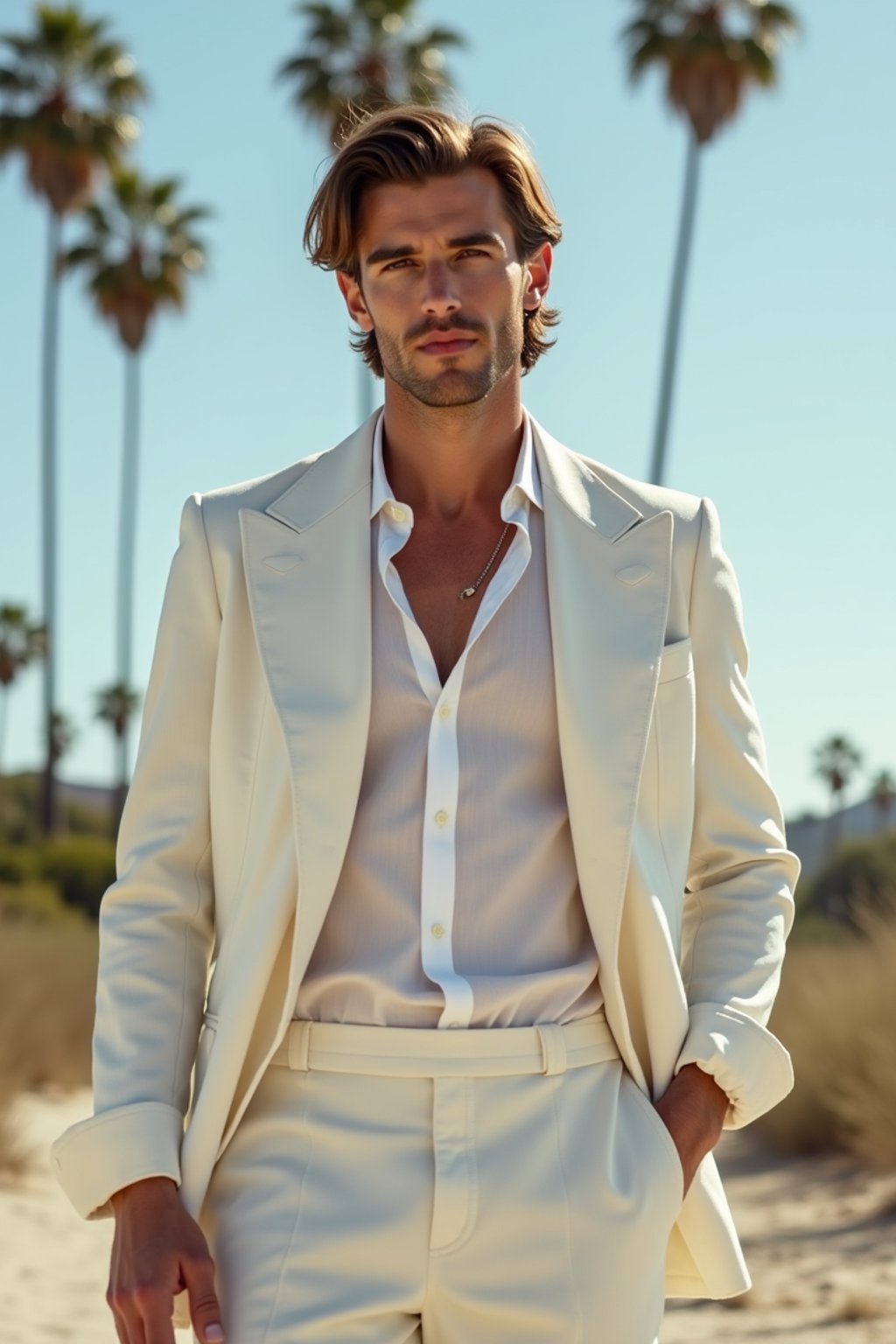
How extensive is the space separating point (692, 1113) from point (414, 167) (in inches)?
62.3

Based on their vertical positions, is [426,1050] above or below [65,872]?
above

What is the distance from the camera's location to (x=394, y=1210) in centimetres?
254

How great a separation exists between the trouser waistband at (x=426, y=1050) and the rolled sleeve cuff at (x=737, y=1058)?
230mm

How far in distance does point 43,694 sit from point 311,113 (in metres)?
12.5

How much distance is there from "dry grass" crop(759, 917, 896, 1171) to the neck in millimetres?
9307

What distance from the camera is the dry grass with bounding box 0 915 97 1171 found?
1599cm

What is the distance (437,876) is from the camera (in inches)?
105

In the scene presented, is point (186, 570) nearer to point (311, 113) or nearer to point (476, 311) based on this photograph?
point (476, 311)

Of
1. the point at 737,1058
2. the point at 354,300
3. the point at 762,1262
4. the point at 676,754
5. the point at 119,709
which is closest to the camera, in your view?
the point at 737,1058

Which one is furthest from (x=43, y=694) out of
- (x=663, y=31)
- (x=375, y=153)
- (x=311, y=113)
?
(x=375, y=153)

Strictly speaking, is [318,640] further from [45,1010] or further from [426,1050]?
[45,1010]

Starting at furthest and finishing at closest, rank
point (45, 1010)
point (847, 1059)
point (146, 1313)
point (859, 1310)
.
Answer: point (45, 1010), point (847, 1059), point (859, 1310), point (146, 1313)

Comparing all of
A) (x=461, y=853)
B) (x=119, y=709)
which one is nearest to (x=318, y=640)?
(x=461, y=853)

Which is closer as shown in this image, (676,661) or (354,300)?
(676,661)
